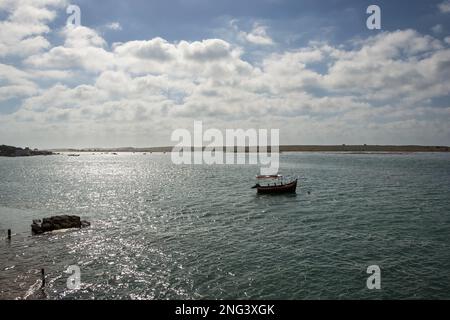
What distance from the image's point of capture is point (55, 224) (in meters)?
41.3

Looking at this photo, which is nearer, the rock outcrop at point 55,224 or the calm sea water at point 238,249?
the calm sea water at point 238,249

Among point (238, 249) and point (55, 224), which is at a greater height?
point (55, 224)

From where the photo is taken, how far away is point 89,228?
42.2 meters

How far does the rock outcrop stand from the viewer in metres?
40.5

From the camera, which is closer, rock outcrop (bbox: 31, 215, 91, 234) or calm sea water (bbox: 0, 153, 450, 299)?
calm sea water (bbox: 0, 153, 450, 299)

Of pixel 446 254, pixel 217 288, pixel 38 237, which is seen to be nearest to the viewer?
pixel 217 288

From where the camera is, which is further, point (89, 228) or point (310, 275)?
point (89, 228)

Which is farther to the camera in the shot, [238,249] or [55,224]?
[55,224]

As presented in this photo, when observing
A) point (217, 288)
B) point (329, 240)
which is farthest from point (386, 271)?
point (217, 288)

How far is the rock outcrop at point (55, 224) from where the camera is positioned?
40469 mm
